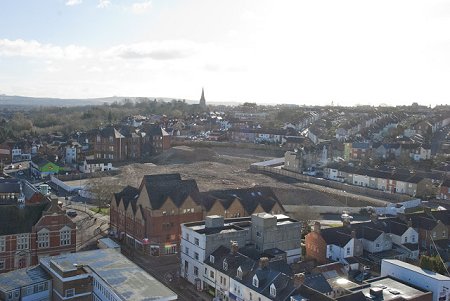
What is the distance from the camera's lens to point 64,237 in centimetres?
3288

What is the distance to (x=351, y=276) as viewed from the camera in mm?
29844

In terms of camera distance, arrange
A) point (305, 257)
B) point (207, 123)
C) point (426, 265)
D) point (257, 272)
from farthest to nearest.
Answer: point (207, 123) < point (305, 257) < point (426, 265) < point (257, 272)

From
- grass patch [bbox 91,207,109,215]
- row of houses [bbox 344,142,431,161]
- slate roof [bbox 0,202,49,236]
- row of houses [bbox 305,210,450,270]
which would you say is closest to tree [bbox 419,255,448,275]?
row of houses [bbox 305,210,450,270]

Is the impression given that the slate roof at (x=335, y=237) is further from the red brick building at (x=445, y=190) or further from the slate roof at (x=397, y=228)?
the red brick building at (x=445, y=190)

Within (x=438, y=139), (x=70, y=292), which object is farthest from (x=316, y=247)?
(x=438, y=139)

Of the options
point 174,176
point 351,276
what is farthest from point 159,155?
point 351,276

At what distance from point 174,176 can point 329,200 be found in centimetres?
2316

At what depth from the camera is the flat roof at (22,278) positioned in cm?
2489

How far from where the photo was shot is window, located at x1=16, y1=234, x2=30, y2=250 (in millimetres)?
31281

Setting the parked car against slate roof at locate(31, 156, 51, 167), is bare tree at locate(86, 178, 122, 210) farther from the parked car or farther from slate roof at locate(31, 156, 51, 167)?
slate roof at locate(31, 156, 51, 167)

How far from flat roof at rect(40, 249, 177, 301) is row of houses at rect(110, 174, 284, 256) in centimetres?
542

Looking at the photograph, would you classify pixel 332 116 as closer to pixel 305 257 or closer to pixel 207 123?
pixel 207 123

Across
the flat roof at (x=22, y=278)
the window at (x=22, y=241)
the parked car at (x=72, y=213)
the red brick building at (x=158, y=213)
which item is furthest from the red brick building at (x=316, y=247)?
the parked car at (x=72, y=213)

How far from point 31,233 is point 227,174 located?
42.7 metres
